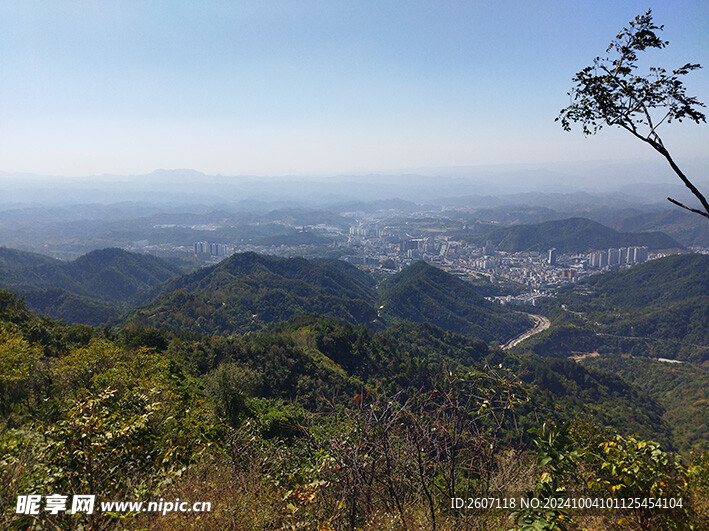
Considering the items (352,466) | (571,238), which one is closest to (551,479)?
(352,466)

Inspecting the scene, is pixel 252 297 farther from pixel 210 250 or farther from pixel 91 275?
pixel 210 250

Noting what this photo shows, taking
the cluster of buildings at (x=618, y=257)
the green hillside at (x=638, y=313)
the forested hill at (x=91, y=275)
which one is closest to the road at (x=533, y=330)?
the green hillside at (x=638, y=313)

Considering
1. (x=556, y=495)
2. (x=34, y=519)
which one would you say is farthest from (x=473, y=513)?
(x=34, y=519)

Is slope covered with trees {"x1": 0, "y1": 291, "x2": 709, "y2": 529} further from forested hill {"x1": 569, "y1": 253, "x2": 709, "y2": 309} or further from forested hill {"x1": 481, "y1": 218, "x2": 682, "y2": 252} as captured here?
forested hill {"x1": 481, "y1": 218, "x2": 682, "y2": 252}

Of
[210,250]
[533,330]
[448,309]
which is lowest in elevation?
[533,330]

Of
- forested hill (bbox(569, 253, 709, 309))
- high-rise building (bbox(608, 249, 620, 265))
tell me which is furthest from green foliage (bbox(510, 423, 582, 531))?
high-rise building (bbox(608, 249, 620, 265))
